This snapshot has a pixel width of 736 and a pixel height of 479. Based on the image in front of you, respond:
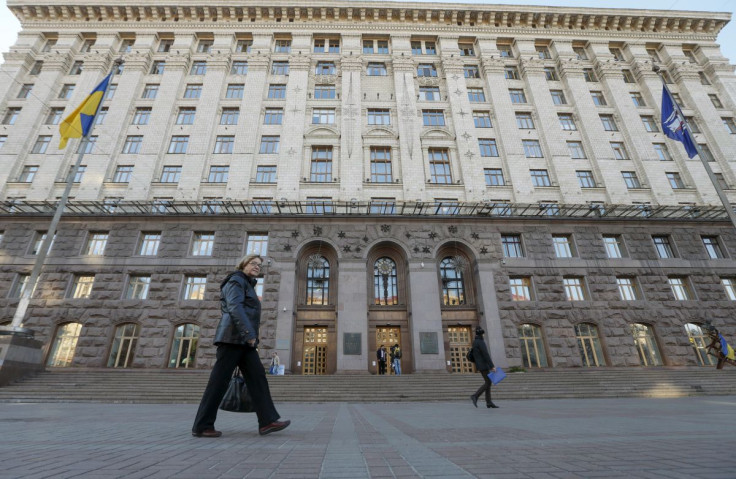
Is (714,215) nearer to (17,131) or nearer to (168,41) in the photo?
(168,41)

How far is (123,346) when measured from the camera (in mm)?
20703

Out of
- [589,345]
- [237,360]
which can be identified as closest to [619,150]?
[589,345]

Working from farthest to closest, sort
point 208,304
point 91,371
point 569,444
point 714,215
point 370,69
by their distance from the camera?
1. point 370,69
2. point 714,215
3. point 208,304
4. point 91,371
5. point 569,444

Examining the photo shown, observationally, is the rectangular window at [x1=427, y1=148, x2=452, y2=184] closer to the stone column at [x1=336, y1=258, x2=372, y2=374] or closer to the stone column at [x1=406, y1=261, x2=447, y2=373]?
the stone column at [x1=406, y1=261, x2=447, y2=373]

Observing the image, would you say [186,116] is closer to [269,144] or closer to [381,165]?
[269,144]

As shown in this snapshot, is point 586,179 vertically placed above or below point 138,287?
above

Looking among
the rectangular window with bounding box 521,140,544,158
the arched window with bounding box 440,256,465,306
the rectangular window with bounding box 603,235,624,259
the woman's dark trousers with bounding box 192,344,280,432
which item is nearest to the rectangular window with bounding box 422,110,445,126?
the rectangular window with bounding box 521,140,544,158

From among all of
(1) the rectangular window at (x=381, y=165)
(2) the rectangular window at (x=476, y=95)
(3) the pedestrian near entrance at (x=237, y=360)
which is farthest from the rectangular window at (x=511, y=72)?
(3) the pedestrian near entrance at (x=237, y=360)

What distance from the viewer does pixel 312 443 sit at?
3.75 meters

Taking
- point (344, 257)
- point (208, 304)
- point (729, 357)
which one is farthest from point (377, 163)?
point (729, 357)

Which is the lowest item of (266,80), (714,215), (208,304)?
(208,304)

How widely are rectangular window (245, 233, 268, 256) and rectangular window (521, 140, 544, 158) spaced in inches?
847

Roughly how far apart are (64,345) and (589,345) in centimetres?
3269

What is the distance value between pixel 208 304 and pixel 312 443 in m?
20.0
